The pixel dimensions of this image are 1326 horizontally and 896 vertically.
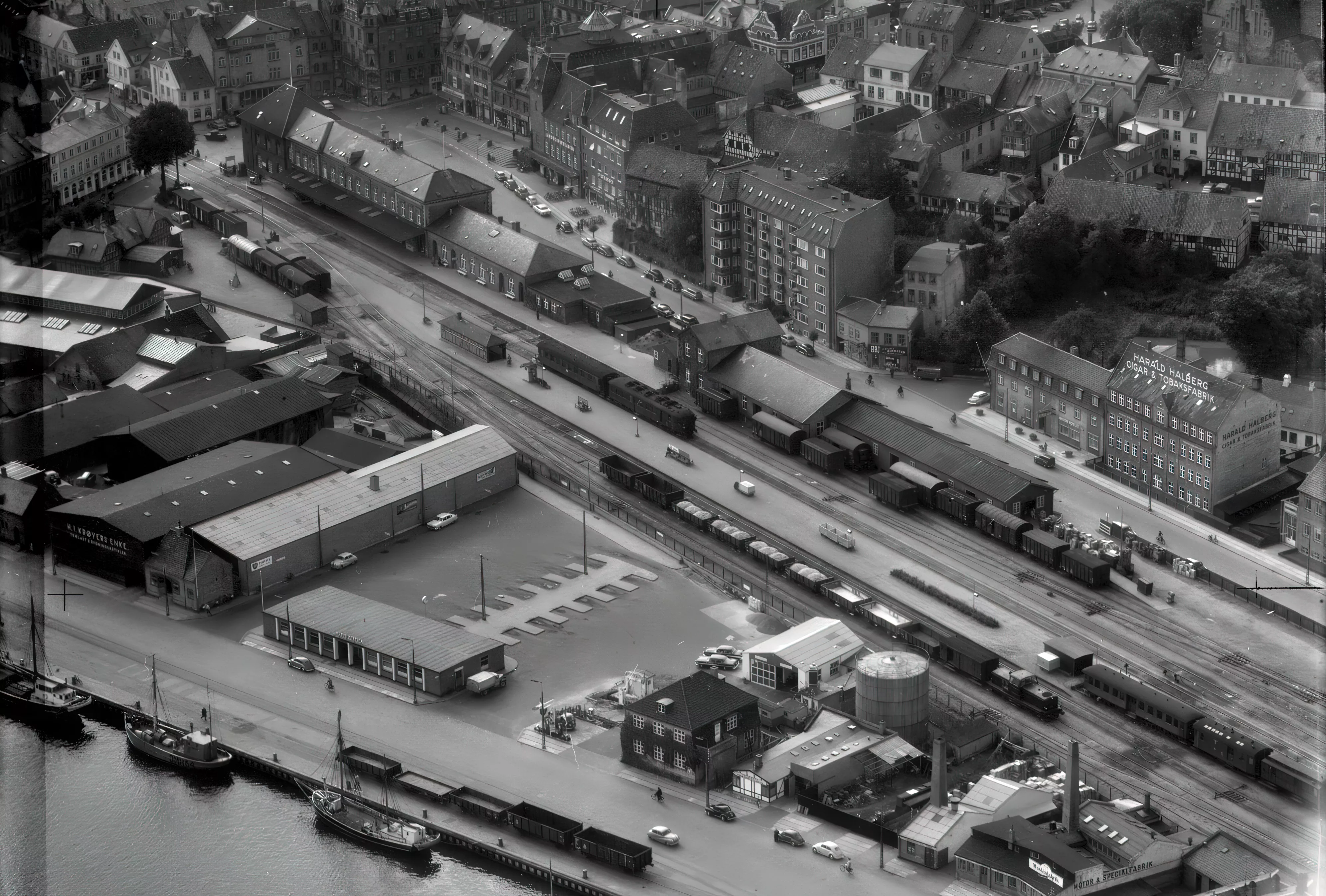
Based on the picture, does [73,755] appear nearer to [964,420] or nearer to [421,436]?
[421,436]

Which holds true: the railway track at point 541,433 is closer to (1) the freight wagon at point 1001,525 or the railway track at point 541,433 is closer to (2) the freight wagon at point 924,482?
(1) the freight wagon at point 1001,525

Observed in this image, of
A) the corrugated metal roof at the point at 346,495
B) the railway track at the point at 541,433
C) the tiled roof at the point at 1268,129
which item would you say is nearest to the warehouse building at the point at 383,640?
the corrugated metal roof at the point at 346,495

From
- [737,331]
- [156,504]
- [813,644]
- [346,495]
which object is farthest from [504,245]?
[813,644]

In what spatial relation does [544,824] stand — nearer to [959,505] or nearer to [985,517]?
[985,517]

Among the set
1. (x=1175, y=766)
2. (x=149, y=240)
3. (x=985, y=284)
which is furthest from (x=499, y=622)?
(x=149, y=240)

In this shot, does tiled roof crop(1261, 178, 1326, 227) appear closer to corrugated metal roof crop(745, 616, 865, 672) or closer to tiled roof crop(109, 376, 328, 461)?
corrugated metal roof crop(745, 616, 865, 672)

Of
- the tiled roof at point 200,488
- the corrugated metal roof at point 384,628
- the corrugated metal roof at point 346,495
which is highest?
the tiled roof at point 200,488
